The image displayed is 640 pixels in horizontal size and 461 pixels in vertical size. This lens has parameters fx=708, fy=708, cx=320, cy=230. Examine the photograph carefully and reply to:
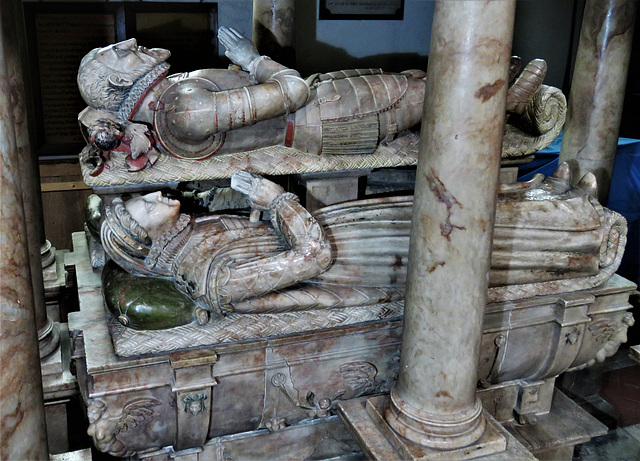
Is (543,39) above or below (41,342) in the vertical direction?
above

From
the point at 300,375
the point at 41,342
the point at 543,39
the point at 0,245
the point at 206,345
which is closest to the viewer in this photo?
the point at 0,245

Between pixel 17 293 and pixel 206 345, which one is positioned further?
pixel 206 345

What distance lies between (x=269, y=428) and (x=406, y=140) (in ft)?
5.93

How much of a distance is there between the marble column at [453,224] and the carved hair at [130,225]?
1.37 metres

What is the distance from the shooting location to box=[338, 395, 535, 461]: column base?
10.1ft

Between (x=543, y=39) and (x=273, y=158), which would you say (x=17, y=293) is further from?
(x=543, y=39)

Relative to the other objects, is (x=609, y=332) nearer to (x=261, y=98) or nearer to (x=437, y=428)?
(x=437, y=428)

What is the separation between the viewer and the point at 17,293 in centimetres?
252

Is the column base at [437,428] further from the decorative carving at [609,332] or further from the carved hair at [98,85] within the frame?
the carved hair at [98,85]

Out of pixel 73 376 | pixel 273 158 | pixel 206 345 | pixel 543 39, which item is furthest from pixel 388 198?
pixel 543 39

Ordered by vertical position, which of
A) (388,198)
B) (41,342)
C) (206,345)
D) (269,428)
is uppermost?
(388,198)

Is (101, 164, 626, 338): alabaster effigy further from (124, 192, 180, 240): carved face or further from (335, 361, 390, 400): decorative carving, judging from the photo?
(335, 361, 390, 400): decorative carving

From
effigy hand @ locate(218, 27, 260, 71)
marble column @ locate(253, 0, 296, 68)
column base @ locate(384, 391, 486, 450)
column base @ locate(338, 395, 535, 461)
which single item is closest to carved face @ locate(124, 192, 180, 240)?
effigy hand @ locate(218, 27, 260, 71)

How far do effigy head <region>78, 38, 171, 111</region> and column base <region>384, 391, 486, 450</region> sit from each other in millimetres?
2031
